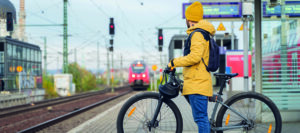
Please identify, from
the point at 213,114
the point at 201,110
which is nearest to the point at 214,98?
the point at 213,114

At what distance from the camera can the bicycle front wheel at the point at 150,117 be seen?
4.12m

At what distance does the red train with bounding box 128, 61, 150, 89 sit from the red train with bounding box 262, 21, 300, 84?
101 feet

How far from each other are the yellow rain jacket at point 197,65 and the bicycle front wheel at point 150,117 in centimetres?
27

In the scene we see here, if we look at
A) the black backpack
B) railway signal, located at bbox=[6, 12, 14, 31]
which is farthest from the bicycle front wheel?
railway signal, located at bbox=[6, 12, 14, 31]

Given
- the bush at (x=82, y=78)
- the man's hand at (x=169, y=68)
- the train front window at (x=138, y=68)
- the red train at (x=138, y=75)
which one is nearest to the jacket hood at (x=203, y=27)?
the man's hand at (x=169, y=68)

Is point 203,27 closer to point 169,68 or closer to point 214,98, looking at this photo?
point 169,68

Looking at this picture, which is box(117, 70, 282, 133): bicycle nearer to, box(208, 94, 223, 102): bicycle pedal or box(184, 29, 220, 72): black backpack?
box(208, 94, 223, 102): bicycle pedal

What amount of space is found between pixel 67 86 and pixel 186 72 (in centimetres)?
A: 2707

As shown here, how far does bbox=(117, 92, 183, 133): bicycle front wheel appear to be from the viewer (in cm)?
412

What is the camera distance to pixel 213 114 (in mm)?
4297

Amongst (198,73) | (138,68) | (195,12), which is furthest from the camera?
(138,68)

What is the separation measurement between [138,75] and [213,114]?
3426 cm

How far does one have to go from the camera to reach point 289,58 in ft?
23.2

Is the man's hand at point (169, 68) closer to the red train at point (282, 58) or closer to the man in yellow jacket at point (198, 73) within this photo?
the man in yellow jacket at point (198, 73)
